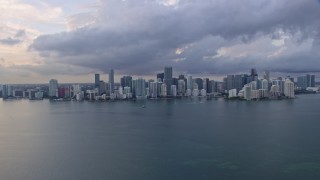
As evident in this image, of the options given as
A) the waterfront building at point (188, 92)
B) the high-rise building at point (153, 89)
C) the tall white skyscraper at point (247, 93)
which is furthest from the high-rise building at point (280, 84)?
the high-rise building at point (153, 89)

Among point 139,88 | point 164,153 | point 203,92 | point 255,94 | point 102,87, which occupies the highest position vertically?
point 102,87

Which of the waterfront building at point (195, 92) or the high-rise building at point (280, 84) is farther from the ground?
the high-rise building at point (280, 84)

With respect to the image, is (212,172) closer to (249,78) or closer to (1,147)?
(1,147)

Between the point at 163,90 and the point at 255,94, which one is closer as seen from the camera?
the point at 255,94

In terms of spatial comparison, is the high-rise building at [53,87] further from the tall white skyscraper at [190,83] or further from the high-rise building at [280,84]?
the high-rise building at [280,84]

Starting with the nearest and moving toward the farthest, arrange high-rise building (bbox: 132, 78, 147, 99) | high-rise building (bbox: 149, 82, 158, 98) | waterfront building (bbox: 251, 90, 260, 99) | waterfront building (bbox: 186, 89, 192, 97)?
1. waterfront building (bbox: 251, 90, 260, 99)
2. high-rise building (bbox: 132, 78, 147, 99)
3. high-rise building (bbox: 149, 82, 158, 98)
4. waterfront building (bbox: 186, 89, 192, 97)

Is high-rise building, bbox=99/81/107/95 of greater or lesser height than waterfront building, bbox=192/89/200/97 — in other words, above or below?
above

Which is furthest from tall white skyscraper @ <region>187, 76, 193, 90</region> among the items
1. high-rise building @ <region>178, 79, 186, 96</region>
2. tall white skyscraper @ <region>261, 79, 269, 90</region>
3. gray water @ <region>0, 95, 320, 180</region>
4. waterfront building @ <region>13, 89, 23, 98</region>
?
gray water @ <region>0, 95, 320, 180</region>

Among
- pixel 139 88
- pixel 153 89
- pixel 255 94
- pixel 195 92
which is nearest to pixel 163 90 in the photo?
pixel 153 89

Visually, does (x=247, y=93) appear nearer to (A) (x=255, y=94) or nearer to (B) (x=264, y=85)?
(A) (x=255, y=94)

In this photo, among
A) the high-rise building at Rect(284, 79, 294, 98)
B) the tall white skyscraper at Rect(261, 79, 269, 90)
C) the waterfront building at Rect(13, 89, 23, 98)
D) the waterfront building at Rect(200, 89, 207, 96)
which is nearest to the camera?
the high-rise building at Rect(284, 79, 294, 98)

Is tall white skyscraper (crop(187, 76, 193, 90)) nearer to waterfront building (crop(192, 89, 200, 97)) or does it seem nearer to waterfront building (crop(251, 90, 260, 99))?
waterfront building (crop(192, 89, 200, 97))

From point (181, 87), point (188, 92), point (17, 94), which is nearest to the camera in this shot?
point (188, 92)
